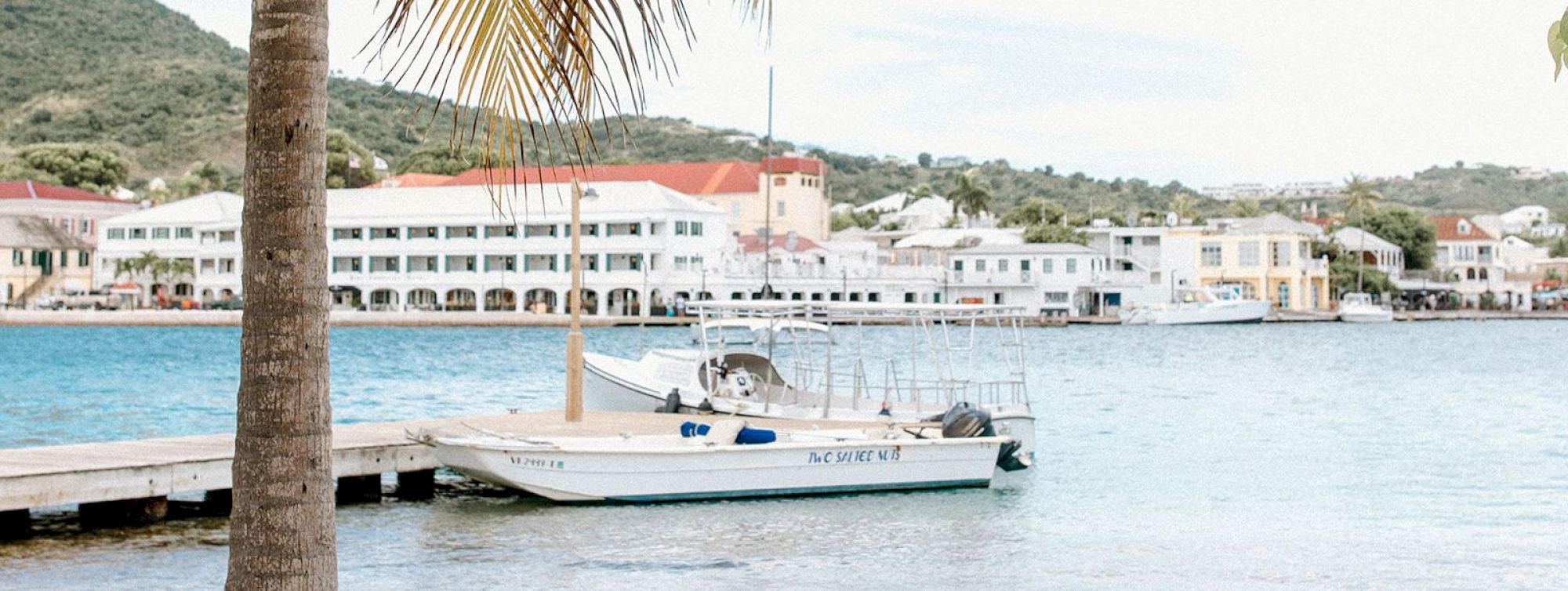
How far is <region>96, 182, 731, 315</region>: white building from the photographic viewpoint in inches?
4439

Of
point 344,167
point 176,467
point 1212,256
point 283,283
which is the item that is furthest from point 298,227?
point 344,167

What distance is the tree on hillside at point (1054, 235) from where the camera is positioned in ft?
448

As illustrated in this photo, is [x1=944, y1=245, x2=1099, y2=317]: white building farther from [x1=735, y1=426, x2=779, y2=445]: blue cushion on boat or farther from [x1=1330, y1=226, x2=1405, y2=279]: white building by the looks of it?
[x1=735, y1=426, x2=779, y2=445]: blue cushion on boat

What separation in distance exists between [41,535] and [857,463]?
10191 millimetres

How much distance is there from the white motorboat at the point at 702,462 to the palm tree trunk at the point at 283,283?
614 inches

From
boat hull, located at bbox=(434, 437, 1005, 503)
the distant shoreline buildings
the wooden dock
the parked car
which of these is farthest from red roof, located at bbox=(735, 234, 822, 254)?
boat hull, located at bbox=(434, 437, 1005, 503)

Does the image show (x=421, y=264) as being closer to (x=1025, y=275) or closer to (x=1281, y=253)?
(x=1025, y=275)

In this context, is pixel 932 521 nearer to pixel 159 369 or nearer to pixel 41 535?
pixel 41 535

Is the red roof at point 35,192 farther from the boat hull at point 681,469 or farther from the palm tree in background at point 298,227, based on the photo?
the palm tree in background at point 298,227

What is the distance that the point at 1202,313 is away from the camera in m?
127

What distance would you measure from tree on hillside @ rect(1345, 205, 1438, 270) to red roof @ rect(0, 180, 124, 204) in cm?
11050

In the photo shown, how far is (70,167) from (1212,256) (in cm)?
10682

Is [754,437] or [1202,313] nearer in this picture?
[754,437]

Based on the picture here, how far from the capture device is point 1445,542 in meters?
23.0
